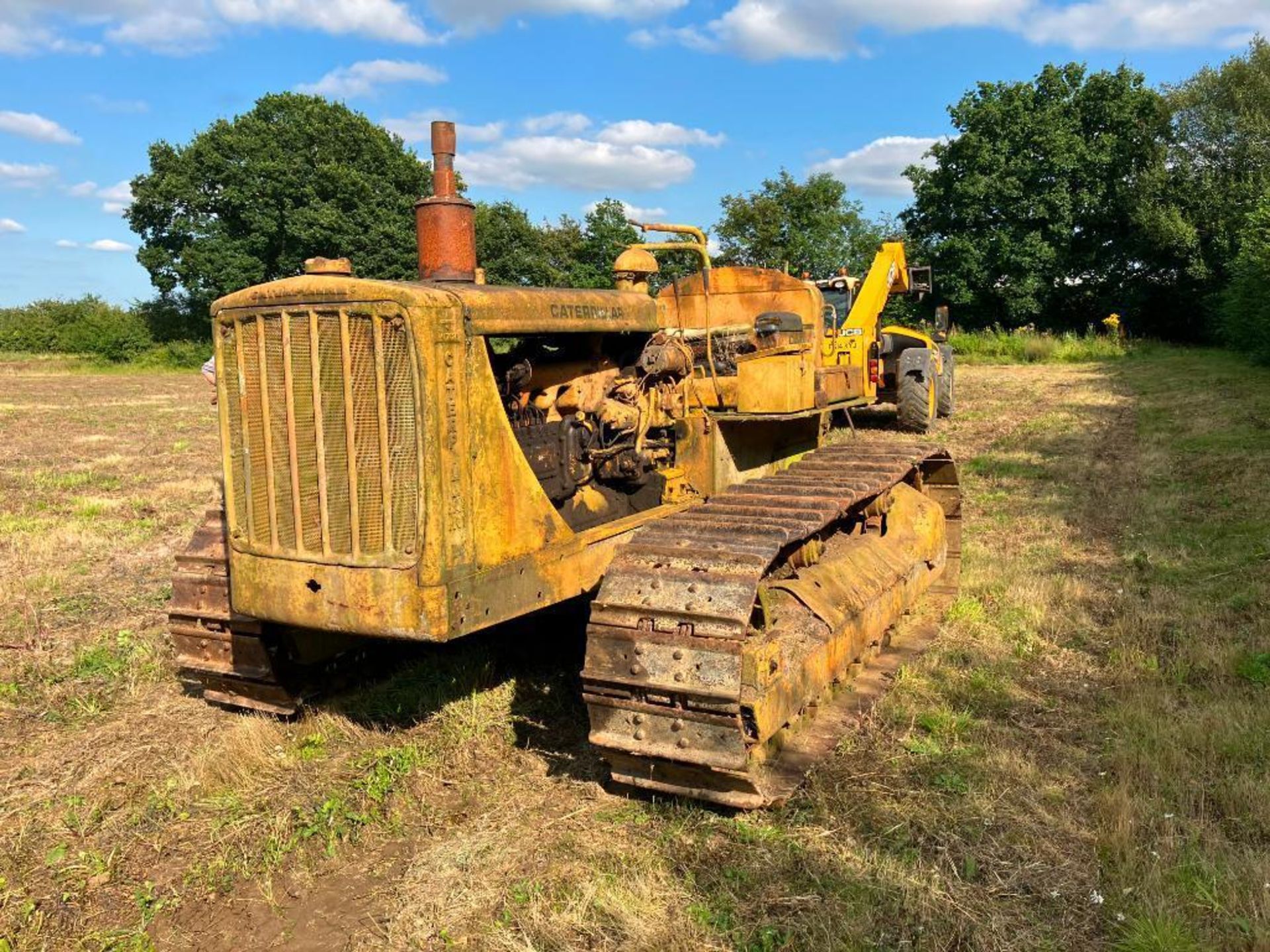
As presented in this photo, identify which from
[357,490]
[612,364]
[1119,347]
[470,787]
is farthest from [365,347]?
[1119,347]

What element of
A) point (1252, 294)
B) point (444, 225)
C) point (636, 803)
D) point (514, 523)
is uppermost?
point (1252, 294)

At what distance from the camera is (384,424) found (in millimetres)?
3609

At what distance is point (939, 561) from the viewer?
6.68 m

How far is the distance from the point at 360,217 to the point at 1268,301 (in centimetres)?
3391

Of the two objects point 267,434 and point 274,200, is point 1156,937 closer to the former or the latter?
point 267,434

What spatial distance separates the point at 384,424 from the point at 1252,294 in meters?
28.3

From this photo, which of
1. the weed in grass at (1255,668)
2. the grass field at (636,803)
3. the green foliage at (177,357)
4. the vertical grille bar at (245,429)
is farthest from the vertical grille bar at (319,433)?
the green foliage at (177,357)

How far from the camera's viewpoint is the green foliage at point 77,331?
44031 mm

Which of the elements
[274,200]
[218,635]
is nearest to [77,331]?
[274,200]

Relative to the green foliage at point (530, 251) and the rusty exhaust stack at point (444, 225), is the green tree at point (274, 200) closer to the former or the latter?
the green foliage at point (530, 251)

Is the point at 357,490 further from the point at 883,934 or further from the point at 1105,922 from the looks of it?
the point at 1105,922

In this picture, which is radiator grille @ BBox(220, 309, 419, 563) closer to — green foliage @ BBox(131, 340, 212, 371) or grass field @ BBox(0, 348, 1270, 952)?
grass field @ BBox(0, 348, 1270, 952)

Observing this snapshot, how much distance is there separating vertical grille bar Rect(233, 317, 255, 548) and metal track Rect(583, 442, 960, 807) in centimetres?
149

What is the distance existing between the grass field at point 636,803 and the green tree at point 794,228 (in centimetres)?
3480
